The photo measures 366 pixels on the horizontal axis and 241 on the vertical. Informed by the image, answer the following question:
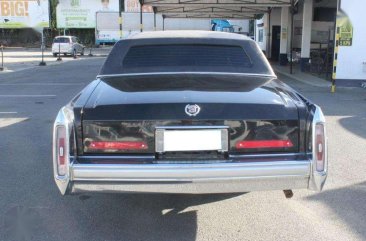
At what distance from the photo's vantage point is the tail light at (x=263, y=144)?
3.58m

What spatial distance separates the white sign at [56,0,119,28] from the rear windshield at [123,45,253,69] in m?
49.5

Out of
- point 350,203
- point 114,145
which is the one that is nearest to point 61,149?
point 114,145

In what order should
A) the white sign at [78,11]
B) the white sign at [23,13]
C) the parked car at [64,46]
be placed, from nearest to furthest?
1. the parked car at [64,46]
2. the white sign at [23,13]
3. the white sign at [78,11]

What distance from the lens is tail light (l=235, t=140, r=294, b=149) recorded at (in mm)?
3582

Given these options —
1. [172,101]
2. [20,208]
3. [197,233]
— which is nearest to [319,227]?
[197,233]

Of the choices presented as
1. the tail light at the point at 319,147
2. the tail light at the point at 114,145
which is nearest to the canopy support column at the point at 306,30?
the tail light at the point at 319,147

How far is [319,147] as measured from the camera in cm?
363

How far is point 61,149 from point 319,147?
196 centimetres

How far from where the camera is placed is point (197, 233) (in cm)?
392

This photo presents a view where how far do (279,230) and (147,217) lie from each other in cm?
118

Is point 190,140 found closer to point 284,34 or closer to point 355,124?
point 355,124

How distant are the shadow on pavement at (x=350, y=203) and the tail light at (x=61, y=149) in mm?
2447

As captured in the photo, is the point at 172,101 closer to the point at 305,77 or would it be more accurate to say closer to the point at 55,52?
the point at 305,77

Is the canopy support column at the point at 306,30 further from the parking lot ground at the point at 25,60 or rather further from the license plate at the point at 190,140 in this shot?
the license plate at the point at 190,140
